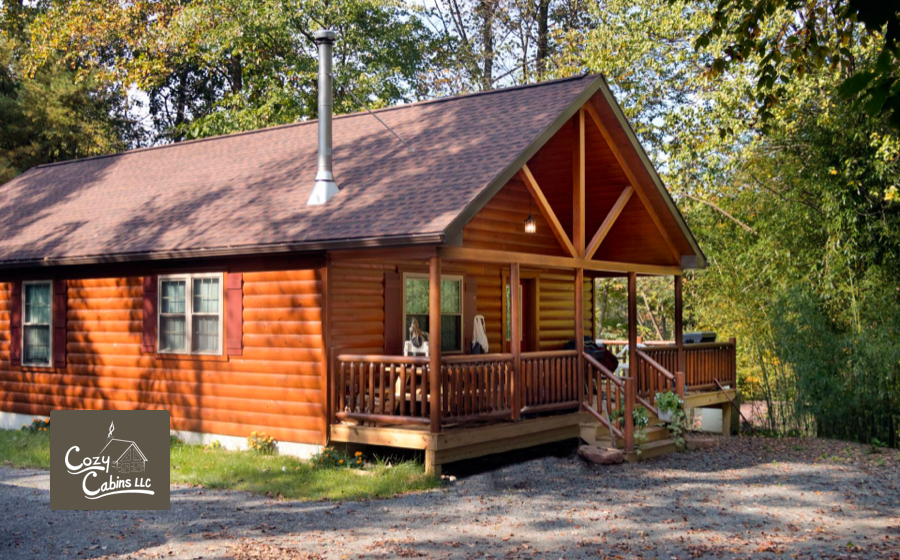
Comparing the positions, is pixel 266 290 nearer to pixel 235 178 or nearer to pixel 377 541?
pixel 235 178

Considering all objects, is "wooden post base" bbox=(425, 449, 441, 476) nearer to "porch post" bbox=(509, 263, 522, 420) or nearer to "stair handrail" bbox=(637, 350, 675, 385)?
"porch post" bbox=(509, 263, 522, 420)

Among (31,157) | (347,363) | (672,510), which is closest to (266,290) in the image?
(347,363)

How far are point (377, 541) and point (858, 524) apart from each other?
4944 millimetres

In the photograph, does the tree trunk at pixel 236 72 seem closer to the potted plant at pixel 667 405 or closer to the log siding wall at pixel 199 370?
the log siding wall at pixel 199 370

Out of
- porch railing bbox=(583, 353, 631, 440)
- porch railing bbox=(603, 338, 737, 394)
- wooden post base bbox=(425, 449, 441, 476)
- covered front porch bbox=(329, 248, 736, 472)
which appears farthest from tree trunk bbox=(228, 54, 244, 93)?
wooden post base bbox=(425, 449, 441, 476)

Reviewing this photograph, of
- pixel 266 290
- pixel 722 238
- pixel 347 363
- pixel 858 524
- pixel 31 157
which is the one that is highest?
pixel 31 157

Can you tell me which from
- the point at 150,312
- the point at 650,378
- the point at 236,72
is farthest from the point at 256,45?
the point at 650,378

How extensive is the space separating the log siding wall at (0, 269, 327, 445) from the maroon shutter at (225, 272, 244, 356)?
0.29ft

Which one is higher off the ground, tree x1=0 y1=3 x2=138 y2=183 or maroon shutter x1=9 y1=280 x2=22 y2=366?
tree x1=0 y1=3 x2=138 y2=183

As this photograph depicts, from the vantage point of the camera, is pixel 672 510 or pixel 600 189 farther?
pixel 600 189

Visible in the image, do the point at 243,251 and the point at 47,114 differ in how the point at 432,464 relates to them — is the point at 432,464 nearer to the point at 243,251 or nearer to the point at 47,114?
the point at 243,251

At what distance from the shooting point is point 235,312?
12.5 m

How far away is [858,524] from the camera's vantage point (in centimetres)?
886

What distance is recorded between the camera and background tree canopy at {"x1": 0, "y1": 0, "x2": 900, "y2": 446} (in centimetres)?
1505
